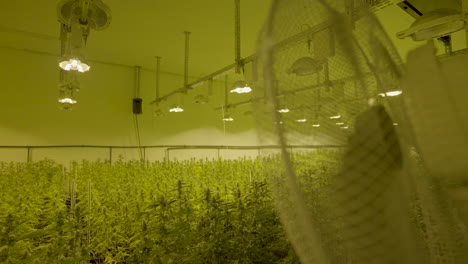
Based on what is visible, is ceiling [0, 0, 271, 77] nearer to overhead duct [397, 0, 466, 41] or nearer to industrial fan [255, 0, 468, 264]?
overhead duct [397, 0, 466, 41]

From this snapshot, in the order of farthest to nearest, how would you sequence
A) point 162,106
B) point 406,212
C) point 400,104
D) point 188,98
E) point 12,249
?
point 188,98 → point 162,106 → point 12,249 → point 400,104 → point 406,212

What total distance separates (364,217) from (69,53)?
6.89 ft

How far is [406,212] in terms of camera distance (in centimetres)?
57

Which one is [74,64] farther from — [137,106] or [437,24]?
[137,106]

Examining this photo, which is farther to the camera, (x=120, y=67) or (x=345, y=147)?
(x=120, y=67)

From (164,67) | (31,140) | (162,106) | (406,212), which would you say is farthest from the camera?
(162,106)

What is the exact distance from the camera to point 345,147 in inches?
19.1

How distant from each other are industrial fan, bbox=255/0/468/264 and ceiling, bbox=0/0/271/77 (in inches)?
99.8

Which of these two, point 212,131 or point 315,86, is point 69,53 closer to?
point 315,86

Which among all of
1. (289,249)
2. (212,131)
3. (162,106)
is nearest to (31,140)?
(162,106)

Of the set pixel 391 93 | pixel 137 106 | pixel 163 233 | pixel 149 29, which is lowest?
pixel 163 233

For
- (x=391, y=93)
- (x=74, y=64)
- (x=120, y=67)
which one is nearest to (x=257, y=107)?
(x=391, y=93)

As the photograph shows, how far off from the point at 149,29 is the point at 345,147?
4.62 metres

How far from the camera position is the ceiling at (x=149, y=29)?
381 cm
